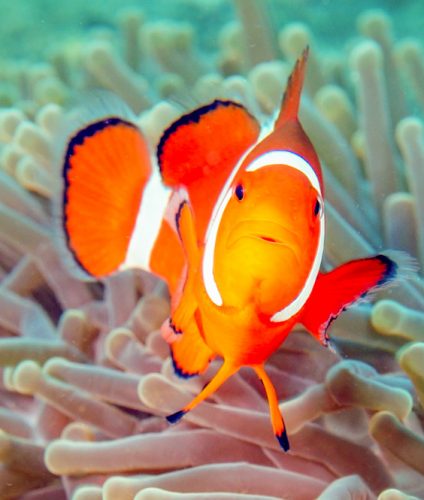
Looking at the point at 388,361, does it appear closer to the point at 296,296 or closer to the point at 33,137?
the point at 296,296

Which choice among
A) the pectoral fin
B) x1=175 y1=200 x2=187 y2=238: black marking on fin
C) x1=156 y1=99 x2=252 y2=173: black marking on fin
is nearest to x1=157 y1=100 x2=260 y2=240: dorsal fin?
x1=156 y1=99 x2=252 y2=173: black marking on fin

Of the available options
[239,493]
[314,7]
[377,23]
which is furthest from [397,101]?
[314,7]

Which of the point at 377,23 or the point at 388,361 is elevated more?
the point at 377,23

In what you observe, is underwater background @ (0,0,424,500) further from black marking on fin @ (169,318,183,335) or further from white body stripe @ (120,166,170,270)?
black marking on fin @ (169,318,183,335)

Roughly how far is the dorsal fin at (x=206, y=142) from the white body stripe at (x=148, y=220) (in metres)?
0.09

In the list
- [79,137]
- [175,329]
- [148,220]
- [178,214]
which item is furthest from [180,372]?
[79,137]

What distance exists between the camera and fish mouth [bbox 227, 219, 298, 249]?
1.87 ft

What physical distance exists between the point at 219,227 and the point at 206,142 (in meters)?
0.28

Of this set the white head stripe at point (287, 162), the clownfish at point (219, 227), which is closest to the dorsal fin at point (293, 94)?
the clownfish at point (219, 227)

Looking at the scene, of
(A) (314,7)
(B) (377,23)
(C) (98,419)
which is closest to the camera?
(C) (98,419)

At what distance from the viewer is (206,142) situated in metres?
0.89

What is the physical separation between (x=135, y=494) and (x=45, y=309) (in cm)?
61

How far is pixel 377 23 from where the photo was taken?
1794mm

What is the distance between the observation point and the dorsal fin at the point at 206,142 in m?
0.88
